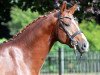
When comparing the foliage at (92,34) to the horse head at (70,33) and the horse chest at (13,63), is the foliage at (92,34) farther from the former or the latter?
the horse chest at (13,63)

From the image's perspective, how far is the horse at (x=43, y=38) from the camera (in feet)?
22.8

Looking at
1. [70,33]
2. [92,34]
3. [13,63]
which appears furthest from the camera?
[92,34]

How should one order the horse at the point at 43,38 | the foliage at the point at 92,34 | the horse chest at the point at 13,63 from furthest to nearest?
the foliage at the point at 92,34 → the horse at the point at 43,38 → the horse chest at the point at 13,63

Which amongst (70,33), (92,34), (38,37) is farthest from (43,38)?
(92,34)

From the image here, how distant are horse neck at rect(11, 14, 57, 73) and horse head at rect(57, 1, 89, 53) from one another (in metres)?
0.12

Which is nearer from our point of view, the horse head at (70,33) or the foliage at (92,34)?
the horse head at (70,33)

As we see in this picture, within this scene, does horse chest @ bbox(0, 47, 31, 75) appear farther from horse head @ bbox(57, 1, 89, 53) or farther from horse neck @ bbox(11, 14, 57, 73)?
horse head @ bbox(57, 1, 89, 53)

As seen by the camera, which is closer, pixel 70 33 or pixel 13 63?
pixel 13 63

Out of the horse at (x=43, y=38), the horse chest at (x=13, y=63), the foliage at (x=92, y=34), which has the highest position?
the foliage at (x=92, y=34)

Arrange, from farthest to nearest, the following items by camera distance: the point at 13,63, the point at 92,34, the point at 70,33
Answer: the point at 92,34
the point at 70,33
the point at 13,63

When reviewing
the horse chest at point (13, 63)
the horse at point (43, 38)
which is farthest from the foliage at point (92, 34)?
the horse chest at point (13, 63)

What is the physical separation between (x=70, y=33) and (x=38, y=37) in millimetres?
510

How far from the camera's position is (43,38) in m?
7.08

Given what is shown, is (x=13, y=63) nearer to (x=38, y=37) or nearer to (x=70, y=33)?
(x=38, y=37)
